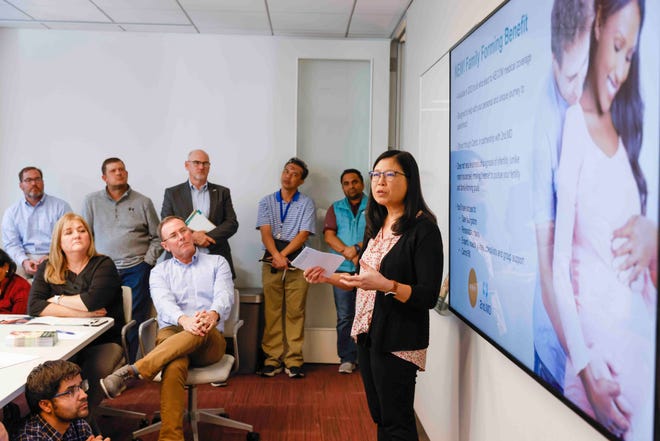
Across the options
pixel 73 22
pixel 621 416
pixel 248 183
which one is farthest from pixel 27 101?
pixel 621 416

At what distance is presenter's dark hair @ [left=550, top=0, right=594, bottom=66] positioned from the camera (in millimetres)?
1451

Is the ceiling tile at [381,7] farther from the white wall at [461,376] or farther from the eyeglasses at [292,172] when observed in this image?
the eyeglasses at [292,172]

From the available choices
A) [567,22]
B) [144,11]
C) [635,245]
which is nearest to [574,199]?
[635,245]

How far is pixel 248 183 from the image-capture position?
5.50 m

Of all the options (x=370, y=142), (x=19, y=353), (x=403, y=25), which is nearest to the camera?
(x=19, y=353)

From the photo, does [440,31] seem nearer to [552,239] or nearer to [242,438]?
[552,239]

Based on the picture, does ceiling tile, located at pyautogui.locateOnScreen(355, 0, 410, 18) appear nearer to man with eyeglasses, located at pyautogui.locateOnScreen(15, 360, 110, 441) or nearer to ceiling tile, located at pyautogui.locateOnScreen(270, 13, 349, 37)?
ceiling tile, located at pyautogui.locateOnScreen(270, 13, 349, 37)

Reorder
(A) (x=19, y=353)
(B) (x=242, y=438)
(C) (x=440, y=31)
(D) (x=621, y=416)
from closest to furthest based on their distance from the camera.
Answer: (D) (x=621, y=416), (A) (x=19, y=353), (C) (x=440, y=31), (B) (x=242, y=438)

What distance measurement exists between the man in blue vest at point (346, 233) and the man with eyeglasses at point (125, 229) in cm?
139

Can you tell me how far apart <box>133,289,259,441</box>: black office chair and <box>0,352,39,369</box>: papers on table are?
885 millimetres

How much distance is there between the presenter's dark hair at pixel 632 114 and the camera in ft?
3.98

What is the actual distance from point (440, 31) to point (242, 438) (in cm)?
258

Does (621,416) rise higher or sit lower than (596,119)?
lower

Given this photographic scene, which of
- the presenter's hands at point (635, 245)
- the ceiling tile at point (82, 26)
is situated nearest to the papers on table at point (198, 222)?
the ceiling tile at point (82, 26)
